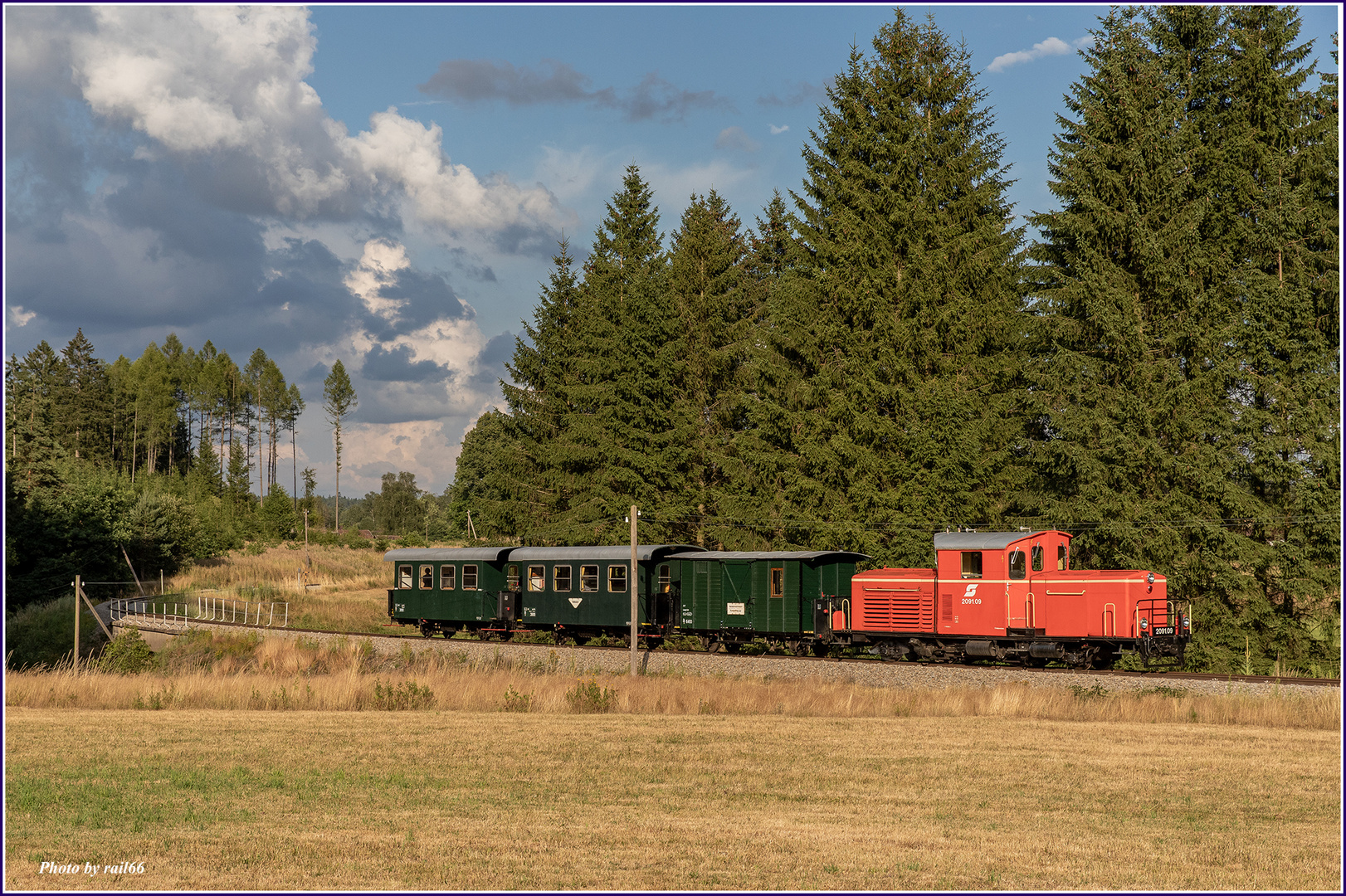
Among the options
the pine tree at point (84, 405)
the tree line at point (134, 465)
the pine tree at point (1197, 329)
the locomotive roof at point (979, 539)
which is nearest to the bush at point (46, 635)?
the tree line at point (134, 465)

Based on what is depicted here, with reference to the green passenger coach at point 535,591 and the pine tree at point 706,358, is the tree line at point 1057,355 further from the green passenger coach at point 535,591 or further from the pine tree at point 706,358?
the green passenger coach at point 535,591

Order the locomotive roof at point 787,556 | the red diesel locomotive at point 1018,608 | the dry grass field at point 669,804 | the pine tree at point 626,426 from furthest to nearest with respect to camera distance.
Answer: the pine tree at point 626,426, the locomotive roof at point 787,556, the red diesel locomotive at point 1018,608, the dry grass field at point 669,804

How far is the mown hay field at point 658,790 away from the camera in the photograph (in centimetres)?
964

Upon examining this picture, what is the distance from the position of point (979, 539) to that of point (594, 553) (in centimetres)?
1308

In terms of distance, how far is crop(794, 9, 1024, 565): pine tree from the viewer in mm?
35906

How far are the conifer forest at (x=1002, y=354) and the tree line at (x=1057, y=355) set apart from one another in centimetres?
10

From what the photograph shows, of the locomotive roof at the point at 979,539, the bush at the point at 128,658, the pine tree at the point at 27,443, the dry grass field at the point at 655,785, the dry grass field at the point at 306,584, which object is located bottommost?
the dry grass field at the point at 306,584

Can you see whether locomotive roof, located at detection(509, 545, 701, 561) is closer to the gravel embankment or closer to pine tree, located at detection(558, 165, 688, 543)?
the gravel embankment

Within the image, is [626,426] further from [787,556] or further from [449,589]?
[787,556]

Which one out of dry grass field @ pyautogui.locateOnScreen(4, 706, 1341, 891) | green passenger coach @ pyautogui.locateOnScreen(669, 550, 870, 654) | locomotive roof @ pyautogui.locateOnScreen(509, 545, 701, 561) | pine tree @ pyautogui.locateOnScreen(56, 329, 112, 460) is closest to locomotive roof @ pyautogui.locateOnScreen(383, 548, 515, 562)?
locomotive roof @ pyautogui.locateOnScreen(509, 545, 701, 561)

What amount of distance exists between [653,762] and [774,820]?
3.92m

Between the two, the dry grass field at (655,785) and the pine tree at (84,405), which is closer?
the dry grass field at (655,785)

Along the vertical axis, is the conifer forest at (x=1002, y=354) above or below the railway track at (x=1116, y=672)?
above

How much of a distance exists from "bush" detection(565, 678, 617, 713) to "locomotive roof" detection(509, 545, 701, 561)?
34.9ft
